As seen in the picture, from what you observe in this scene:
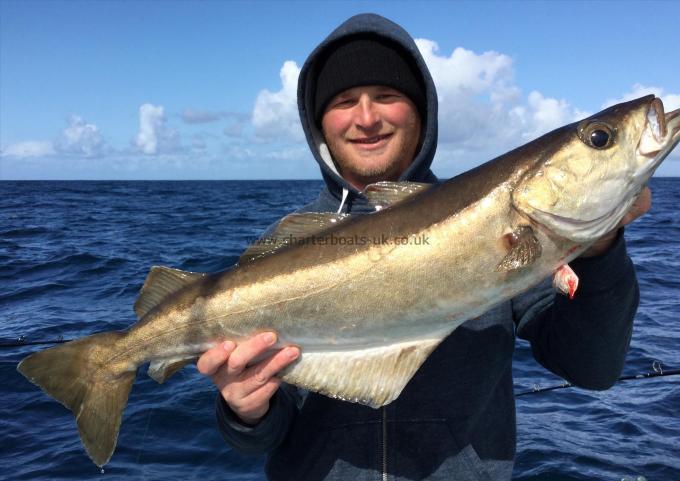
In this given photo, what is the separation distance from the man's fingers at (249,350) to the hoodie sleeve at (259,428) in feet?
1.26

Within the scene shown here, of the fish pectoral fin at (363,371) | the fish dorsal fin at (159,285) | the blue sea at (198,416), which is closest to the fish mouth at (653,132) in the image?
the fish pectoral fin at (363,371)

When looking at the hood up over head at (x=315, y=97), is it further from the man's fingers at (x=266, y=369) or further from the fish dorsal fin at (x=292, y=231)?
the man's fingers at (x=266, y=369)

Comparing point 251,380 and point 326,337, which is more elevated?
point 326,337

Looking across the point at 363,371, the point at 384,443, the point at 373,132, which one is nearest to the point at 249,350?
the point at 363,371

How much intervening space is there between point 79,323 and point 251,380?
9029mm

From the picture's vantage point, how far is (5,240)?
21.9 metres

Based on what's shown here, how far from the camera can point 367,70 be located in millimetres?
4035

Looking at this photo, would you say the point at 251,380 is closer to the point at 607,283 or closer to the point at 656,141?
the point at 607,283

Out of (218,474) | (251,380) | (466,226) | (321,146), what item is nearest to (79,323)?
(218,474)

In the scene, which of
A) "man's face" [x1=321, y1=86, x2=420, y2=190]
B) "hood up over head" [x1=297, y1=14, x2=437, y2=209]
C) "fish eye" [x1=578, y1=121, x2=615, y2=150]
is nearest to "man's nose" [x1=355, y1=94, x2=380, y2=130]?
"man's face" [x1=321, y1=86, x2=420, y2=190]

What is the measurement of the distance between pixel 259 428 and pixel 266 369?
15.3 inches

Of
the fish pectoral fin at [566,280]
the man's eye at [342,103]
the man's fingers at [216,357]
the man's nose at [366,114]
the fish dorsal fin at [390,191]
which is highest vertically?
the man's eye at [342,103]

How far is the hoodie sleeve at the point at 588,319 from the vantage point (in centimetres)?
277

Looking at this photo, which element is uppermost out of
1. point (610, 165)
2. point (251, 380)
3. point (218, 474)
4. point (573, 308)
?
point (610, 165)
